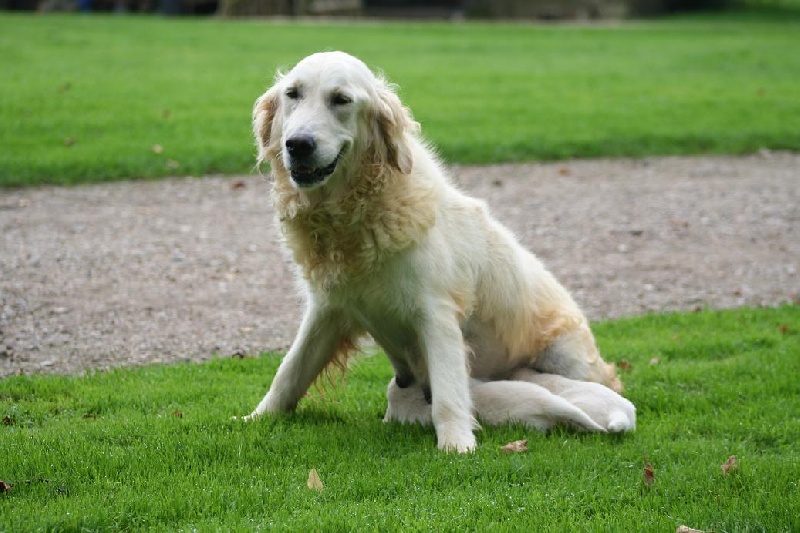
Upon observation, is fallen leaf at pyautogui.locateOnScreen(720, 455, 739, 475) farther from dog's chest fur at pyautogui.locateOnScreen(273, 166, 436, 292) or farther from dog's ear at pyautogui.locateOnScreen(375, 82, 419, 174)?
dog's ear at pyautogui.locateOnScreen(375, 82, 419, 174)

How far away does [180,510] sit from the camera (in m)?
4.50

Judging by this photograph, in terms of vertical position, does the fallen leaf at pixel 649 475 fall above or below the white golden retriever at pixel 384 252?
below

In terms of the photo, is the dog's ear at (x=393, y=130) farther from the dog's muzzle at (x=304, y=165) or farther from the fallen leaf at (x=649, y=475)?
the fallen leaf at (x=649, y=475)

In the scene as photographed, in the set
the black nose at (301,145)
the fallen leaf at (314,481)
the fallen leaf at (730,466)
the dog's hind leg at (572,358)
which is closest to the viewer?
the fallen leaf at (314,481)

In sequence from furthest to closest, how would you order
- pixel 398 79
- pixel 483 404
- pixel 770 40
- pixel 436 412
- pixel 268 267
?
pixel 770 40, pixel 398 79, pixel 268 267, pixel 483 404, pixel 436 412

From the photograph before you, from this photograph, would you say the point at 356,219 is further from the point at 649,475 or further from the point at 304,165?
the point at 649,475

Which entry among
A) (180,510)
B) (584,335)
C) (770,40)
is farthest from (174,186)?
(770,40)

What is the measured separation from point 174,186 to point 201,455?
7.47 metres

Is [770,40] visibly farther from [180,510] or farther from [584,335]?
[180,510]

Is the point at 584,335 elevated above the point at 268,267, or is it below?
above

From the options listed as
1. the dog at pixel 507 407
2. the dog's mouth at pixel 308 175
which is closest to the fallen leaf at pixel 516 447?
the dog at pixel 507 407

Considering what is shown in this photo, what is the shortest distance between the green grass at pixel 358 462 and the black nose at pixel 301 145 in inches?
54.8

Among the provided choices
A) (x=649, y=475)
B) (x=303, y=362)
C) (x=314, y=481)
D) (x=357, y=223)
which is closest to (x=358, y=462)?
(x=314, y=481)

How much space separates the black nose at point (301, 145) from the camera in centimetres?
520
